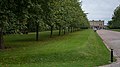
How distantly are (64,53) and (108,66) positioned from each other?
169 inches

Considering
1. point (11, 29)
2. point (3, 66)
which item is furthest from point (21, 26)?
point (3, 66)

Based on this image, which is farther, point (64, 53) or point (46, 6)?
point (46, 6)

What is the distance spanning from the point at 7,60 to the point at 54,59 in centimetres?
246

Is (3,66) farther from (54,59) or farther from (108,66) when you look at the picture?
(108,66)

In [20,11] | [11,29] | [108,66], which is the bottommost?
[108,66]

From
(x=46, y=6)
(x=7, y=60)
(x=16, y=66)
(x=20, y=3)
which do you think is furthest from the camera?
(x=46, y=6)

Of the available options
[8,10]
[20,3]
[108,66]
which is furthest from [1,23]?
[108,66]

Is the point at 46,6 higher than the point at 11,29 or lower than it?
higher

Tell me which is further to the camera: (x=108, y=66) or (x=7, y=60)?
(x=7, y=60)

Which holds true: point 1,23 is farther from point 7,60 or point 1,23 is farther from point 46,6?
point 46,6

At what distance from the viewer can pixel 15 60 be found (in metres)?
14.5

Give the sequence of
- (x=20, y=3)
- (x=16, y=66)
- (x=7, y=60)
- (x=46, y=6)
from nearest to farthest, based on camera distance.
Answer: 1. (x=16, y=66)
2. (x=7, y=60)
3. (x=20, y=3)
4. (x=46, y=6)

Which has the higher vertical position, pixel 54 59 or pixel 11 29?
pixel 11 29

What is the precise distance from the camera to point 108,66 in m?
12.8
